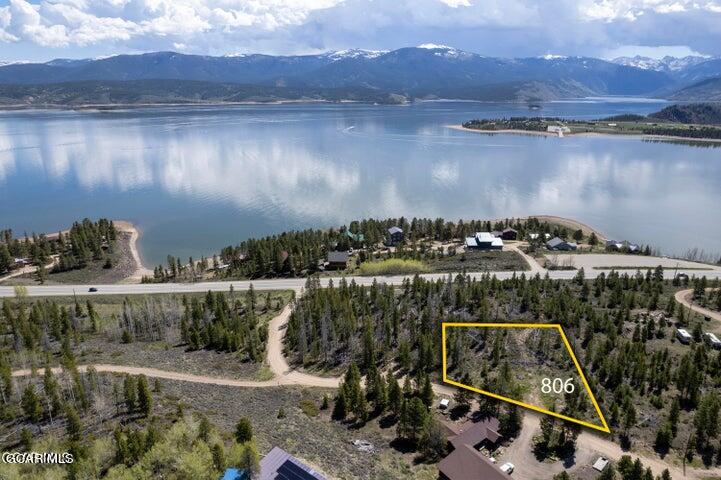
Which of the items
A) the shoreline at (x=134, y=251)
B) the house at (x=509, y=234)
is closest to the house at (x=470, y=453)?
the house at (x=509, y=234)

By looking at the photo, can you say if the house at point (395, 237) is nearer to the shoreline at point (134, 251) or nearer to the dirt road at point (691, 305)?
the shoreline at point (134, 251)

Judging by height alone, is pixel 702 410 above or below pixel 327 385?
above

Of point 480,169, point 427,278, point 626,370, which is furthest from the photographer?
point 480,169

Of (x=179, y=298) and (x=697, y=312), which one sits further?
(x=179, y=298)

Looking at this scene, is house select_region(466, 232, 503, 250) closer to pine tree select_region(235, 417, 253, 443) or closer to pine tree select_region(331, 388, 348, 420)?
pine tree select_region(331, 388, 348, 420)

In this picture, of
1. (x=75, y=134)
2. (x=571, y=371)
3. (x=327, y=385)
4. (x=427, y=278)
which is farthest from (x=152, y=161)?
(x=571, y=371)

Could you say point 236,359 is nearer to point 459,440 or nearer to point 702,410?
point 459,440

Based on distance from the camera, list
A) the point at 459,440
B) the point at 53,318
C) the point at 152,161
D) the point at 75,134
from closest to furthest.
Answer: the point at 459,440, the point at 53,318, the point at 152,161, the point at 75,134

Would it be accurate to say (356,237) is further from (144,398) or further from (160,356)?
(144,398)
